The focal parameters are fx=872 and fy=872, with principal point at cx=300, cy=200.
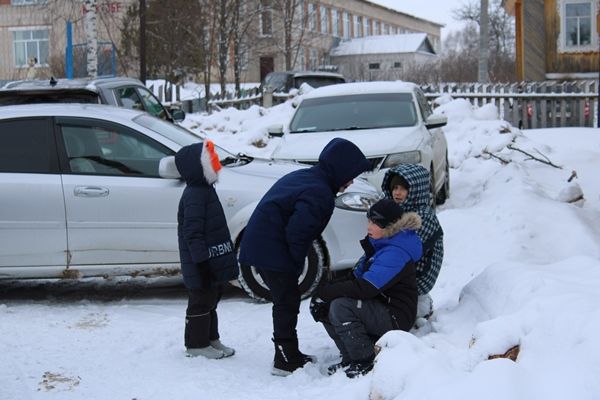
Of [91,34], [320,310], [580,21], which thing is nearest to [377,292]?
[320,310]

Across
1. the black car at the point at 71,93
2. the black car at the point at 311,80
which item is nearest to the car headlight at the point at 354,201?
the black car at the point at 71,93

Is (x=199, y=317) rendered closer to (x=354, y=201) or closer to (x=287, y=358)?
(x=287, y=358)

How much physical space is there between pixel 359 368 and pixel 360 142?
184 inches

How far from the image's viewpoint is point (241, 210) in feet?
22.6

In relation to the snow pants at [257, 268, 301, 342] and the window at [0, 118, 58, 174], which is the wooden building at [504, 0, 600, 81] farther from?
the snow pants at [257, 268, 301, 342]

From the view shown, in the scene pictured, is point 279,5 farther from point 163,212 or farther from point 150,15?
point 163,212

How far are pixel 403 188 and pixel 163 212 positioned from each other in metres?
2.12

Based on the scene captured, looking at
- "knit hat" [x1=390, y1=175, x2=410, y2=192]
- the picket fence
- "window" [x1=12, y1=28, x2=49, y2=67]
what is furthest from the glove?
"window" [x1=12, y1=28, x2=49, y2=67]

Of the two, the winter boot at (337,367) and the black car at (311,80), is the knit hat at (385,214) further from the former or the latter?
the black car at (311,80)

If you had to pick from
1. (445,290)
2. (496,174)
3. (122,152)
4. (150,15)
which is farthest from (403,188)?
(150,15)

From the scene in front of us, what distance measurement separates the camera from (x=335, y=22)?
2916 inches

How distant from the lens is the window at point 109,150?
700 cm

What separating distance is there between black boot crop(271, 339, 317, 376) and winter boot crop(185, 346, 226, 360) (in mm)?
510

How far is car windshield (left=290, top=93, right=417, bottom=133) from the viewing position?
1014 cm
